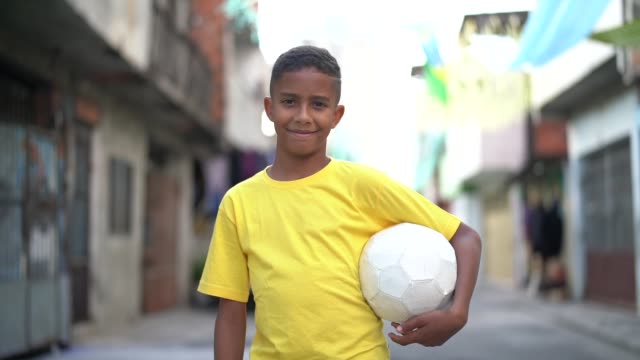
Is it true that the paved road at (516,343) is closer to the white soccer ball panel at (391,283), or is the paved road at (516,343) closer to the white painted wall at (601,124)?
the white painted wall at (601,124)

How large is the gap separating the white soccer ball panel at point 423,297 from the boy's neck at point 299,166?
0.42 metres

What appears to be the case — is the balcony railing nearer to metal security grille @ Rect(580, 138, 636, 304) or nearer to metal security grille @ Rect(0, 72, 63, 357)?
metal security grille @ Rect(0, 72, 63, 357)

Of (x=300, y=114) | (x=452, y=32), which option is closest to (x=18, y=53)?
(x=452, y=32)

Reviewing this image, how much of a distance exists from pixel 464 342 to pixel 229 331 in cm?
741

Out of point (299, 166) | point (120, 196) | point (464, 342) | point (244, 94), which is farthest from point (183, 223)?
point (299, 166)

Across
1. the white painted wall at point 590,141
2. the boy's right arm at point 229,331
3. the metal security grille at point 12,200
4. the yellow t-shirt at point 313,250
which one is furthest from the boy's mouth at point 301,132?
the white painted wall at point 590,141

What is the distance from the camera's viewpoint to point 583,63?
44.0 feet

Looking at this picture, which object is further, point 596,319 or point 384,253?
point 596,319

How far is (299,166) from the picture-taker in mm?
2236

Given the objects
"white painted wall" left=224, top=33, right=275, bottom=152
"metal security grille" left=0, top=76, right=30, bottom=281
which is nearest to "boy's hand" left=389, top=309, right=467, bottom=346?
"metal security grille" left=0, top=76, right=30, bottom=281

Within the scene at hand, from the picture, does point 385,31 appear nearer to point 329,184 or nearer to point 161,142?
point 329,184

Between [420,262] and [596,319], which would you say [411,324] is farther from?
[596,319]

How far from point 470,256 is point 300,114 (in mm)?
571

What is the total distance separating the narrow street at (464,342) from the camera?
8367mm
